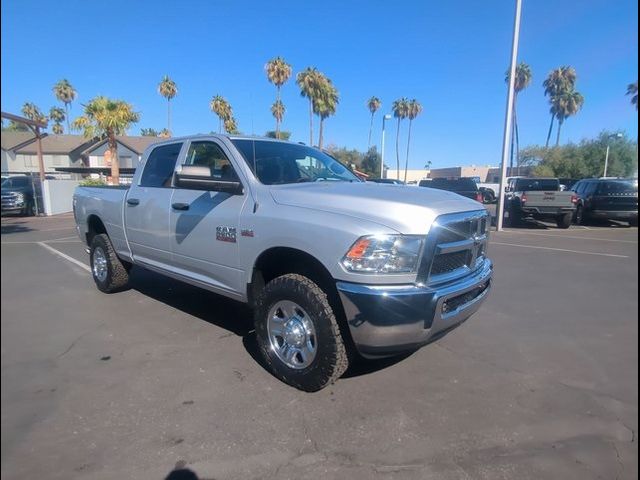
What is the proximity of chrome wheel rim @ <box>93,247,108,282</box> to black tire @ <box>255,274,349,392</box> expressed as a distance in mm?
3133

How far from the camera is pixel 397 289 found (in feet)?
8.93

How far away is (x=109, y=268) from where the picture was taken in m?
5.37

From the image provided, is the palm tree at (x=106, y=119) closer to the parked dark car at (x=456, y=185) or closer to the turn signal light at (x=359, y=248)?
the parked dark car at (x=456, y=185)

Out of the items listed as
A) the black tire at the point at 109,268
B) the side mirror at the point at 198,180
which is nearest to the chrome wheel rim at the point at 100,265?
the black tire at the point at 109,268

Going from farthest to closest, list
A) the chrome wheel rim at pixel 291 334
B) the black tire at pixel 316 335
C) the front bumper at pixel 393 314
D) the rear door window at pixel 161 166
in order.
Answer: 1. the rear door window at pixel 161 166
2. the chrome wheel rim at pixel 291 334
3. the black tire at pixel 316 335
4. the front bumper at pixel 393 314

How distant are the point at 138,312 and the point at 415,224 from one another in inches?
143

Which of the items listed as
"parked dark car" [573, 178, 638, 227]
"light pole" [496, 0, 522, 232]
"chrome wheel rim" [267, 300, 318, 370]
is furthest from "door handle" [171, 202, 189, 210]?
"light pole" [496, 0, 522, 232]

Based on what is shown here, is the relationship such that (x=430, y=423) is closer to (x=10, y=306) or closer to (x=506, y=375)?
(x=506, y=375)

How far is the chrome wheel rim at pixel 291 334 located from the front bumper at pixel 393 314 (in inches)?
17.6

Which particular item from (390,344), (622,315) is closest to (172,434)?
(390,344)

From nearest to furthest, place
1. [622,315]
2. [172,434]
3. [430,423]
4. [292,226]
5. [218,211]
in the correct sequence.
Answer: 1. [622,315]
2. [172,434]
3. [430,423]
4. [292,226]
5. [218,211]

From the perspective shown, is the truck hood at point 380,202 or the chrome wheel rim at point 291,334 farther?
the chrome wheel rim at point 291,334

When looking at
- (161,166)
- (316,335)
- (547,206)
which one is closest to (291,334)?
(316,335)

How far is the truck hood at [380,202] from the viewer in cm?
280
